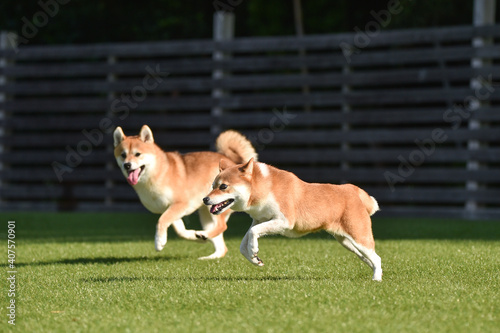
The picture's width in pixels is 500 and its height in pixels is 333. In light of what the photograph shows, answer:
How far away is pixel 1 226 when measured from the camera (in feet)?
31.4

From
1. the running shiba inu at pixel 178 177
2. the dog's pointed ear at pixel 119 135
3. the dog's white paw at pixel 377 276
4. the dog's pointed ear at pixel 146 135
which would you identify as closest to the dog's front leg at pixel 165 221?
the running shiba inu at pixel 178 177

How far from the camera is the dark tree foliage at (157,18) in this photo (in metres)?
14.2

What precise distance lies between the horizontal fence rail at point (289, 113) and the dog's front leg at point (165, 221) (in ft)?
17.9

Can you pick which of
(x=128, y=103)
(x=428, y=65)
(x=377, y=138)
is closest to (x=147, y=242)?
(x=377, y=138)

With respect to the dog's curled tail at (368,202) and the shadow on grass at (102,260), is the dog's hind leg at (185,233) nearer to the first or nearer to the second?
the shadow on grass at (102,260)

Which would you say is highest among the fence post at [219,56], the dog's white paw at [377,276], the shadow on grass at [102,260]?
the fence post at [219,56]

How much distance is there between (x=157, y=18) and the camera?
47.5 ft

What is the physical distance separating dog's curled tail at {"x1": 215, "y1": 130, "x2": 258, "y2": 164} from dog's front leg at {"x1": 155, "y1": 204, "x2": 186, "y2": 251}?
61 cm

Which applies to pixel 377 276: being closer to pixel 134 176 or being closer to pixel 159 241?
pixel 159 241

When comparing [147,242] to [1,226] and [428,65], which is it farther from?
[428,65]

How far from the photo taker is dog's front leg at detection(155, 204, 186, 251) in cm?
582

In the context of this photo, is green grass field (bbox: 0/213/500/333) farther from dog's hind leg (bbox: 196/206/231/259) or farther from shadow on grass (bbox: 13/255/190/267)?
dog's hind leg (bbox: 196/206/231/259)

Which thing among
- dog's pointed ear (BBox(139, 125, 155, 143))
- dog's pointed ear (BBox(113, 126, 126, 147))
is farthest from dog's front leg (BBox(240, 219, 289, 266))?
dog's pointed ear (BBox(113, 126, 126, 147))

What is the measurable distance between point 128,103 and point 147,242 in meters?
5.59
